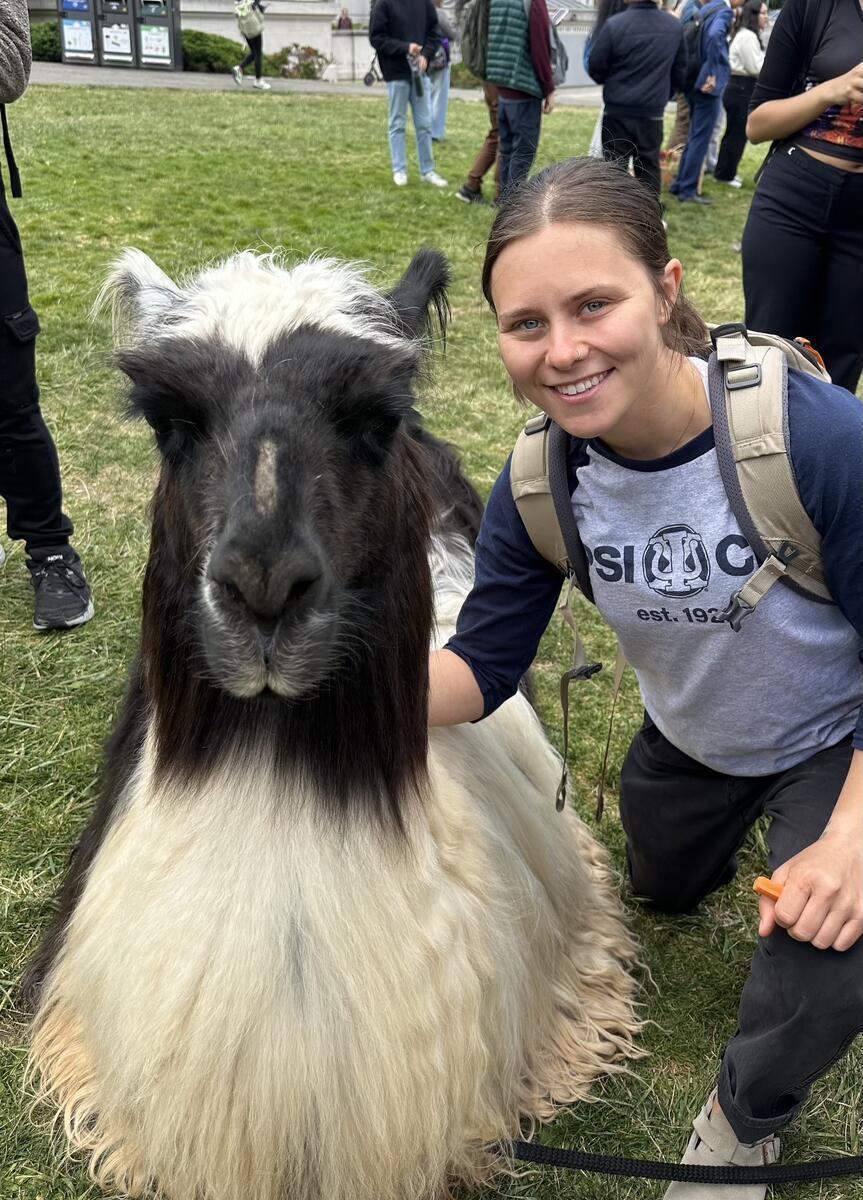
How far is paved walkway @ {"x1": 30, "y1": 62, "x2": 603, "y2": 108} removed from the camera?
20.0 m

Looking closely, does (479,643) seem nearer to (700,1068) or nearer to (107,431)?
(700,1068)

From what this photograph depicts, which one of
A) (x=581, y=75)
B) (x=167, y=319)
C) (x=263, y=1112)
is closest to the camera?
(x=263, y=1112)

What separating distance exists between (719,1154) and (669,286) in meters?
1.66

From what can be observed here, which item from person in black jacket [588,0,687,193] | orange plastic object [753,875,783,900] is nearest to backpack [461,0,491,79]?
person in black jacket [588,0,687,193]

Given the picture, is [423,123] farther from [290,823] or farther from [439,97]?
[290,823]

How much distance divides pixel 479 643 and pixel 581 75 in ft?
111

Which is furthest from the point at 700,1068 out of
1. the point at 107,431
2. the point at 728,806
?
the point at 107,431

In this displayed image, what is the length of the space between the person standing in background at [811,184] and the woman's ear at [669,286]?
1.68 m

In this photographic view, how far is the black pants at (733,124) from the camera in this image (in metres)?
12.3

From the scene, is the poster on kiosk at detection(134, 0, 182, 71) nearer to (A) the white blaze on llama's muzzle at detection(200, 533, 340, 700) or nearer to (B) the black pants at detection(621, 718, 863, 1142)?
(B) the black pants at detection(621, 718, 863, 1142)

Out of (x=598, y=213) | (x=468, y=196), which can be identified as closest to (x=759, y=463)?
(x=598, y=213)

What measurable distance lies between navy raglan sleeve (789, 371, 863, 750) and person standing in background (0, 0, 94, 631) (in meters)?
2.51

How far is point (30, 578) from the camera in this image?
13.6ft

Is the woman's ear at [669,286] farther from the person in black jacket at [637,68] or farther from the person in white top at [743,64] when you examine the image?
the person in white top at [743,64]
